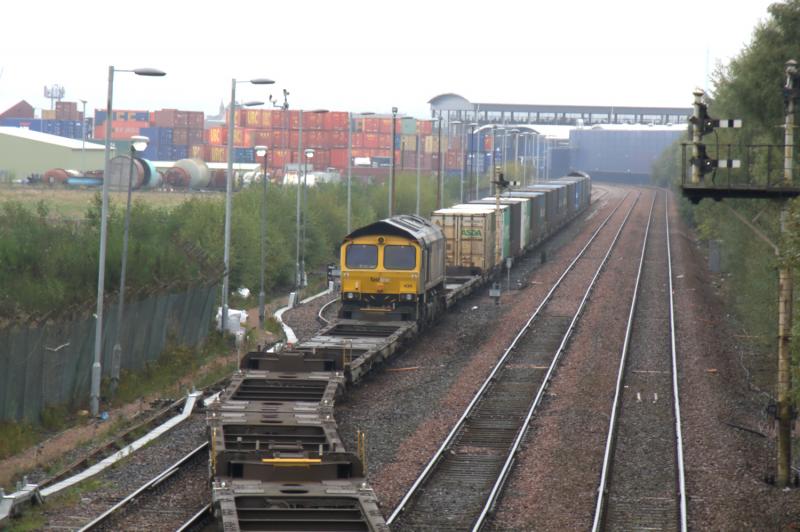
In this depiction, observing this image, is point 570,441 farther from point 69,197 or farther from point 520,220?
point 69,197

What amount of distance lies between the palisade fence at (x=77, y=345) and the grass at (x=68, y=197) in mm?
37713

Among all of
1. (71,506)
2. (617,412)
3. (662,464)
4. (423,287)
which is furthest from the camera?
(423,287)

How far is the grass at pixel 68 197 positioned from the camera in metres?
72.8

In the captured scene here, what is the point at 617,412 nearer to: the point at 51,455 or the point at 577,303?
the point at 51,455

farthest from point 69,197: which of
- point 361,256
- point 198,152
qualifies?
point 361,256

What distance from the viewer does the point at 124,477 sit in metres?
18.2

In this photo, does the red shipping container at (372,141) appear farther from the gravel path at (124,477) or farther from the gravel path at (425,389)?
the gravel path at (124,477)

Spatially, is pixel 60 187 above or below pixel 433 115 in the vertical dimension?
below

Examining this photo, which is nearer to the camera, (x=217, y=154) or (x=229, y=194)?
(x=229, y=194)

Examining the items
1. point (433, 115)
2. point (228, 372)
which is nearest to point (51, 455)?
point (228, 372)

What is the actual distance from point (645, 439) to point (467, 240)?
74.8ft

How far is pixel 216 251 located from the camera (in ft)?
136

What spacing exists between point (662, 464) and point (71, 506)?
370 inches

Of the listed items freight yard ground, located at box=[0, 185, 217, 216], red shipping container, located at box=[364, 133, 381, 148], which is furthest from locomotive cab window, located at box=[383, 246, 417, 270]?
red shipping container, located at box=[364, 133, 381, 148]
